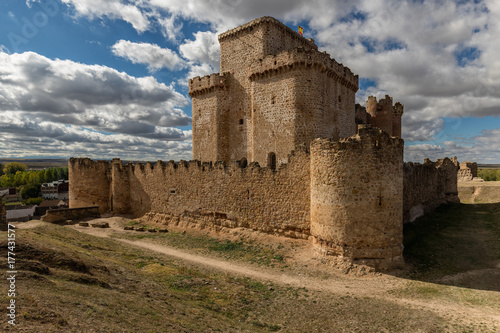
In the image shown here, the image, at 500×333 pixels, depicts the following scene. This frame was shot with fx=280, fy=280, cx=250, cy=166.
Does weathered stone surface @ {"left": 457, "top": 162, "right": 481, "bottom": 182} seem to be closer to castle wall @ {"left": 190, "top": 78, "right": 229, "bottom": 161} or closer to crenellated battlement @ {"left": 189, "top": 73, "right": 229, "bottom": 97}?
castle wall @ {"left": 190, "top": 78, "right": 229, "bottom": 161}

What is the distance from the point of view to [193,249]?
14.9 meters

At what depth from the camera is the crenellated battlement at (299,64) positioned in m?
18.7

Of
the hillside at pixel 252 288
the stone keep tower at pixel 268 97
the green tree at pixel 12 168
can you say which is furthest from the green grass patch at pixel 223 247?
the green tree at pixel 12 168

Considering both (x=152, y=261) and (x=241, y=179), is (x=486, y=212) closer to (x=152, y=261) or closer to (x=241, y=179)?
(x=241, y=179)

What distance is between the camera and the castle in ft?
37.2

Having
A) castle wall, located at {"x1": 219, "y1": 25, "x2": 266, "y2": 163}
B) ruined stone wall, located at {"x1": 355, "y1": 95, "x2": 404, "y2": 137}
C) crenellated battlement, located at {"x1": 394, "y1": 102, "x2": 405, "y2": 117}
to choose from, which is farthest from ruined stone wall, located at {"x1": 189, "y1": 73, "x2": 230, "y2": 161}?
crenellated battlement, located at {"x1": 394, "y1": 102, "x2": 405, "y2": 117}

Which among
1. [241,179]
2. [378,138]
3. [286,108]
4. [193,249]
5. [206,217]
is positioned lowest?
[193,249]

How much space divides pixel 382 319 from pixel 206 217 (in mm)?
12213

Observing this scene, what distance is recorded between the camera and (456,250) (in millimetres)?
12766

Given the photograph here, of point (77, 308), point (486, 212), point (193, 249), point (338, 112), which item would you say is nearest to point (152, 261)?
point (193, 249)

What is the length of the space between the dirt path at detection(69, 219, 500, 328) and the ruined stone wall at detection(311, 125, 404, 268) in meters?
1.05

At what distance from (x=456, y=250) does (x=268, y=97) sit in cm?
1431

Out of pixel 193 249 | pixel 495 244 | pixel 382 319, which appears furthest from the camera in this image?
pixel 193 249

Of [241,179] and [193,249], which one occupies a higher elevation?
[241,179]
